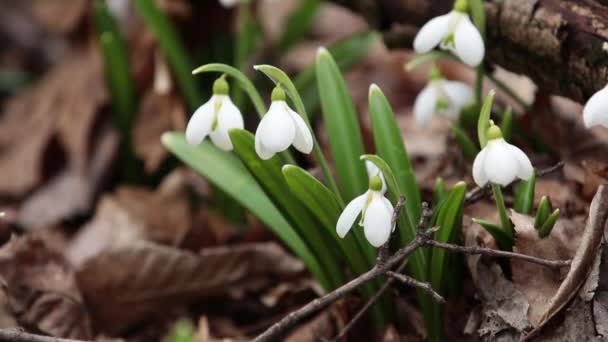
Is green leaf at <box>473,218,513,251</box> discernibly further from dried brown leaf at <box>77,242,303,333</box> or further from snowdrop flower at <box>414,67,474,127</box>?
dried brown leaf at <box>77,242,303,333</box>

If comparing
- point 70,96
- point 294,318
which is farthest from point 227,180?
point 70,96

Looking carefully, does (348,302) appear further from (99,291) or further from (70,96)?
(70,96)

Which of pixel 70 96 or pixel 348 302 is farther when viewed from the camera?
pixel 70 96

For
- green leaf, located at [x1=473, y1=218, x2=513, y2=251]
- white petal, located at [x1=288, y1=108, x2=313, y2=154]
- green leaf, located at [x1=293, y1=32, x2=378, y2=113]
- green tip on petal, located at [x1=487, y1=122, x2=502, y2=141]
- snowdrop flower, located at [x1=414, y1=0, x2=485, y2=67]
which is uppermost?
snowdrop flower, located at [x1=414, y1=0, x2=485, y2=67]

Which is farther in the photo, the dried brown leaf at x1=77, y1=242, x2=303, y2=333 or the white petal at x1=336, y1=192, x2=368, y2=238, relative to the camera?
the dried brown leaf at x1=77, y1=242, x2=303, y2=333

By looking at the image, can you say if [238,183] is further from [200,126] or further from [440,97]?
[440,97]

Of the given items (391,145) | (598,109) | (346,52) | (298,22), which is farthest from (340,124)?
(298,22)

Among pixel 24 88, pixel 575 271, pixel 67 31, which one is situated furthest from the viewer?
pixel 24 88

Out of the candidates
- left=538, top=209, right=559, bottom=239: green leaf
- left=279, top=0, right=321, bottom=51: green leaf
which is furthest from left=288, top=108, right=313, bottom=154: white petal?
left=279, top=0, right=321, bottom=51: green leaf
